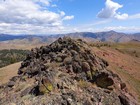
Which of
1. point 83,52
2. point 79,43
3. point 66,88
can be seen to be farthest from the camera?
point 79,43

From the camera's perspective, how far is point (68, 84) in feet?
113

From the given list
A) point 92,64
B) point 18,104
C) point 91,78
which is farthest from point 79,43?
point 18,104

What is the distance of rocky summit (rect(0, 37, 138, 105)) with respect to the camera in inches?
1241

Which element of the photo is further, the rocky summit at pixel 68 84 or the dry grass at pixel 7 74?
the dry grass at pixel 7 74

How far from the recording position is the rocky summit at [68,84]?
31.5m

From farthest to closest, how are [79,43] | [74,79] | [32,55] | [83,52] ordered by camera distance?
[32,55], [79,43], [83,52], [74,79]

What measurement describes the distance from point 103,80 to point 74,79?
16.3 ft

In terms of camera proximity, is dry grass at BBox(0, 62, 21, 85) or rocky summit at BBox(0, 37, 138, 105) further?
dry grass at BBox(0, 62, 21, 85)

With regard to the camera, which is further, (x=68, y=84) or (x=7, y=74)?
(x=7, y=74)

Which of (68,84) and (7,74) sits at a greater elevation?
(68,84)

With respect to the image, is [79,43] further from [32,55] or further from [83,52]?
[32,55]

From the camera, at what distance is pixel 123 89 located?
42.7 meters

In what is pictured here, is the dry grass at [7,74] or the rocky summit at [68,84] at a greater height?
the rocky summit at [68,84]

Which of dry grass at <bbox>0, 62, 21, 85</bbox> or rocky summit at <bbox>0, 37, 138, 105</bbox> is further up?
rocky summit at <bbox>0, 37, 138, 105</bbox>
